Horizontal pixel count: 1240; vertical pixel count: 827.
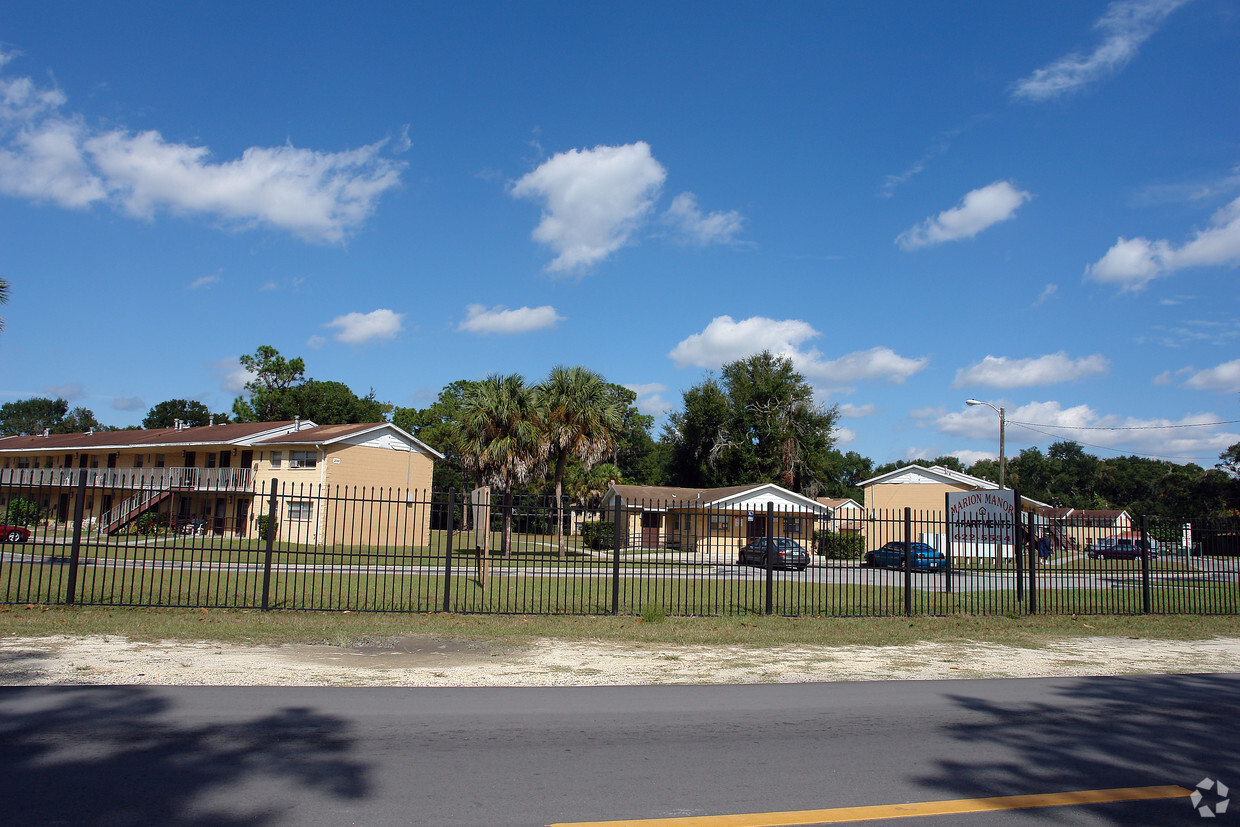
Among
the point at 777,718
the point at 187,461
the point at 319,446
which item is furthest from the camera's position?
the point at 187,461

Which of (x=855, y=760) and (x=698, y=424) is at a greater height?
(x=698, y=424)

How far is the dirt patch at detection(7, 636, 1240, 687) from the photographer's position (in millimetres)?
8656

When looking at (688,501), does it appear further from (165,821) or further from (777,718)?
(165,821)

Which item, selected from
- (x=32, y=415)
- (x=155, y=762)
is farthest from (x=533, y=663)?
(x=32, y=415)

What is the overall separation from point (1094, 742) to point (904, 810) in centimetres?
292

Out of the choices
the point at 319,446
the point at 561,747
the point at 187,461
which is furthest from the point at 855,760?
the point at 187,461

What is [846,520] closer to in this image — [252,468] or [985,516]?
[985,516]

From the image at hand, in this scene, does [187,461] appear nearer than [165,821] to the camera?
No

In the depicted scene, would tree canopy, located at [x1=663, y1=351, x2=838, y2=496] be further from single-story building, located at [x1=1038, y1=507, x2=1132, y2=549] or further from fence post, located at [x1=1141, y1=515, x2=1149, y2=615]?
fence post, located at [x1=1141, y1=515, x2=1149, y2=615]

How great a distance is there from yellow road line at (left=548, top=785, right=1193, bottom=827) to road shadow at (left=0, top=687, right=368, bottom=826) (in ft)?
6.65

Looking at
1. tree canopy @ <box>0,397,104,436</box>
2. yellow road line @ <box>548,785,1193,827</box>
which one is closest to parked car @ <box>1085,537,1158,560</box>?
yellow road line @ <box>548,785,1193,827</box>

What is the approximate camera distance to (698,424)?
2689 inches

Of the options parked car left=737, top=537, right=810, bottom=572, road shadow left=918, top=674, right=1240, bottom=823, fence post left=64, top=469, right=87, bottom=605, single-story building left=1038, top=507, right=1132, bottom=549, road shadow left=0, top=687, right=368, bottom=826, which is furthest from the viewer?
parked car left=737, top=537, right=810, bottom=572

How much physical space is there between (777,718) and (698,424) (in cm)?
6107
